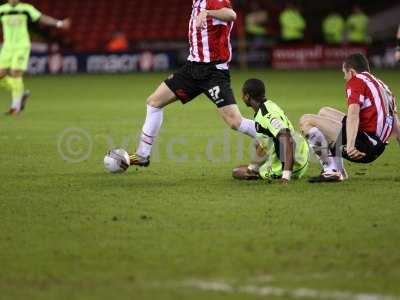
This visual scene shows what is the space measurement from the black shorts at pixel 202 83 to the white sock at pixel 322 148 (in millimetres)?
1156

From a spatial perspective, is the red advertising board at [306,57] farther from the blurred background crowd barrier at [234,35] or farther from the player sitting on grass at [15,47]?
the player sitting on grass at [15,47]

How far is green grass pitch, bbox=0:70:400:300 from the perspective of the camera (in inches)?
242

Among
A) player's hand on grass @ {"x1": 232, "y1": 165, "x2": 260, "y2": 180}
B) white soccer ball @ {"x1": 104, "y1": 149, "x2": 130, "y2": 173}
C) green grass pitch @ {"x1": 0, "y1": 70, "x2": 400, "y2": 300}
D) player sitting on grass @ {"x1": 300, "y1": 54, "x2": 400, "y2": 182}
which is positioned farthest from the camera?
white soccer ball @ {"x1": 104, "y1": 149, "x2": 130, "y2": 173}

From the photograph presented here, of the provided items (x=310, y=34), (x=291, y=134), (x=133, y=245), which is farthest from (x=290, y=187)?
(x=310, y=34)

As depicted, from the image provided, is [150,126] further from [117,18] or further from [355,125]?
[117,18]

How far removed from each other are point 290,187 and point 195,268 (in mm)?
3507

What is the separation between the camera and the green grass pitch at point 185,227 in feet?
20.1

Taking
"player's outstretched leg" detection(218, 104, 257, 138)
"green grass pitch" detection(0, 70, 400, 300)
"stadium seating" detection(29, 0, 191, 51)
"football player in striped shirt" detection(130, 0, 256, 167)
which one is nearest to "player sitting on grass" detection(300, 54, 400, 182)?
"green grass pitch" detection(0, 70, 400, 300)

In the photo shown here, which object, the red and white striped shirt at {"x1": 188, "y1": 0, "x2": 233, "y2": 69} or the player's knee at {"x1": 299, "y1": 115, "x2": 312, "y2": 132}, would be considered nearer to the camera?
the player's knee at {"x1": 299, "y1": 115, "x2": 312, "y2": 132}

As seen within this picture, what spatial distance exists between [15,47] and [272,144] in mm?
10052

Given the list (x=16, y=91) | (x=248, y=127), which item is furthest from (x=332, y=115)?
(x=16, y=91)

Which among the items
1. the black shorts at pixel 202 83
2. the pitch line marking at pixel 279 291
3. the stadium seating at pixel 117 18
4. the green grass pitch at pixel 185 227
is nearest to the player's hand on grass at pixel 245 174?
the green grass pitch at pixel 185 227

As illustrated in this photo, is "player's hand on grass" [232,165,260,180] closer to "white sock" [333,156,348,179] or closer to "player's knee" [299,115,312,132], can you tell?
"player's knee" [299,115,312,132]

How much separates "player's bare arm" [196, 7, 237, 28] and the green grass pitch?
1.68m
